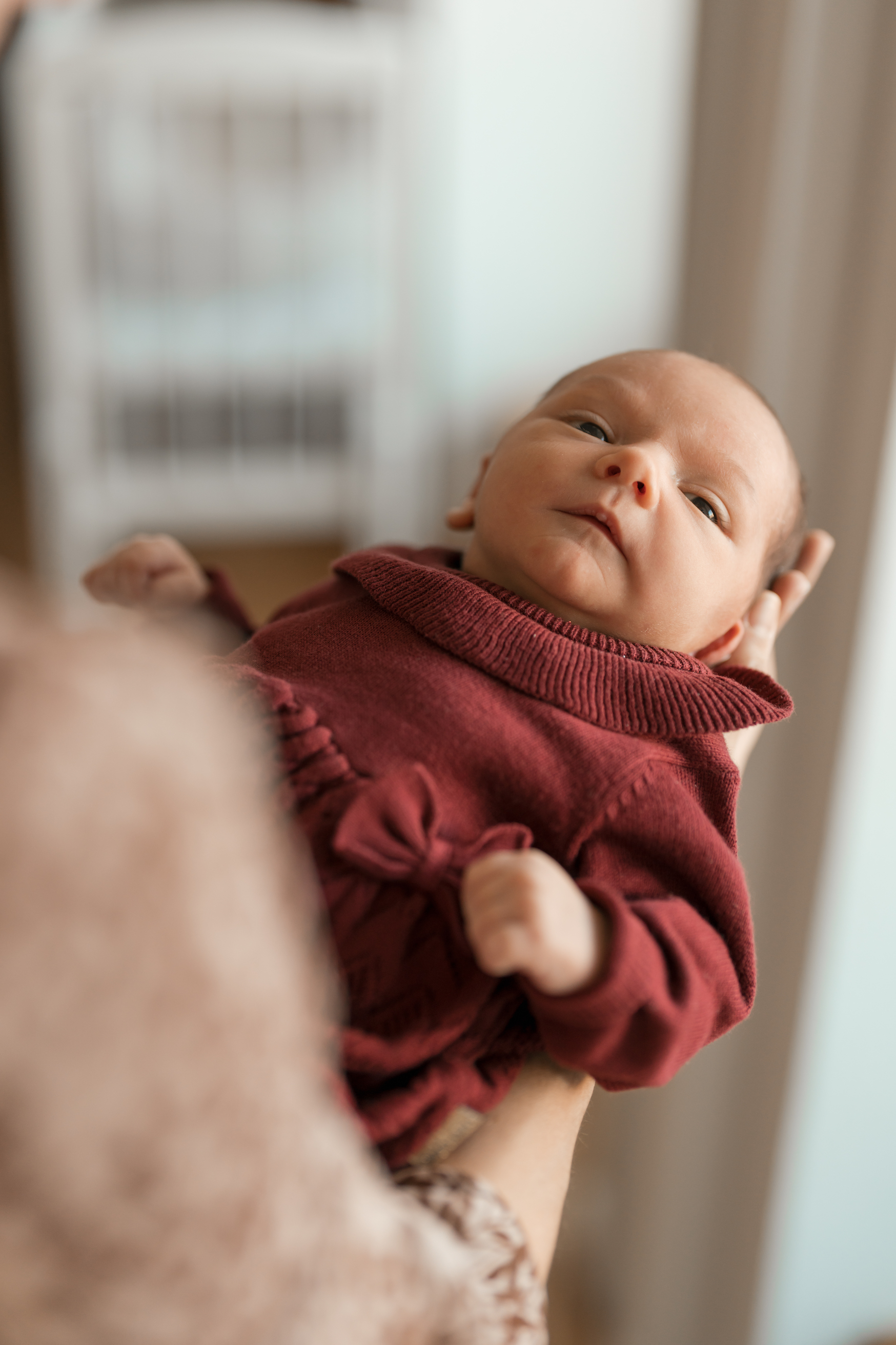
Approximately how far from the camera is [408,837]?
1.99 feet

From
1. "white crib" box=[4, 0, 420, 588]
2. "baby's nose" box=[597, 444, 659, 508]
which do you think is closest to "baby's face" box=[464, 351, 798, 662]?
"baby's nose" box=[597, 444, 659, 508]

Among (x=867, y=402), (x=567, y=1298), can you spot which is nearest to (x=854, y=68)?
(x=867, y=402)

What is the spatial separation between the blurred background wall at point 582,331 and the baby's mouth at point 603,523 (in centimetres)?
48

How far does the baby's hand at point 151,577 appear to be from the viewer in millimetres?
912

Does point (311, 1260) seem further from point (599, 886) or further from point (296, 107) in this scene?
point (296, 107)

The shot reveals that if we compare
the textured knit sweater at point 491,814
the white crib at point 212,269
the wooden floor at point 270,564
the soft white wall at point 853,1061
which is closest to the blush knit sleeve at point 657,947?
the textured knit sweater at point 491,814

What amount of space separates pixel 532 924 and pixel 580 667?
0.70 feet

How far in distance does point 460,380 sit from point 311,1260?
2.14 metres

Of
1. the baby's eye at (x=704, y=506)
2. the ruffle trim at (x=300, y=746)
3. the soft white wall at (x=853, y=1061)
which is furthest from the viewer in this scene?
the soft white wall at (x=853, y=1061)

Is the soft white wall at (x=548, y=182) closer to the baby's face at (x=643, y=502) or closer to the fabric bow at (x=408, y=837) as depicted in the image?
the baby's face at (x=643, y=502)

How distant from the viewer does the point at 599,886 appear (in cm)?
61

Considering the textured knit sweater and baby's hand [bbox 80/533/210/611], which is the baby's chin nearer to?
the textured knit sweater

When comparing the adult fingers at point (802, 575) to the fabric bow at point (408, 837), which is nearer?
the fabric bow at point (408, 837)

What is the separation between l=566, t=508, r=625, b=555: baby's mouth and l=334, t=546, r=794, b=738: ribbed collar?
6 cm
